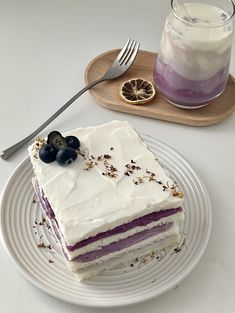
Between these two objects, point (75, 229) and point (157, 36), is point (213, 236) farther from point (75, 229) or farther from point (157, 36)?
point (157, 36)

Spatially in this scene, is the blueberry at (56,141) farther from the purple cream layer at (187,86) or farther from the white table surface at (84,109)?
the purple cream layer at (187,86)

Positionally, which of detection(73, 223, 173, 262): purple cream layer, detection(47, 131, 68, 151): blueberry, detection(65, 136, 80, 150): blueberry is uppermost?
detection(47, 131, 68, 151): blueberry

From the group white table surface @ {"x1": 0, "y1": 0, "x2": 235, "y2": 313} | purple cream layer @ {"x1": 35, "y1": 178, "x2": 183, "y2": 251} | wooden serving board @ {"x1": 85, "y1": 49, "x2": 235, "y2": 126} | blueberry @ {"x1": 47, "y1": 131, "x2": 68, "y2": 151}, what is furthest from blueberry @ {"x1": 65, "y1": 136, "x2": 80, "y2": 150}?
wooden serving board @ {"x1": 85, "y1": 49, "x2": 235, "y2": 126}

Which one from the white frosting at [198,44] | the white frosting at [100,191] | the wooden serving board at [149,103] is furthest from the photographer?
the wooden serving board at [149,103]

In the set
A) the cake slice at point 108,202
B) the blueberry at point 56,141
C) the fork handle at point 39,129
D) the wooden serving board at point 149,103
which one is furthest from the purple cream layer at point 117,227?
the wooden serving board at point 149,103

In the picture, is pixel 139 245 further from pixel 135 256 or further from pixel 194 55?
pixel 194 55

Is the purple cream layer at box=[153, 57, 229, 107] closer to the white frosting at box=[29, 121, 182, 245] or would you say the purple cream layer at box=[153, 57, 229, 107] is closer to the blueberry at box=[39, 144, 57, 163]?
the white frosting at box=[29, 121, 182, 245]
